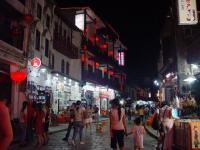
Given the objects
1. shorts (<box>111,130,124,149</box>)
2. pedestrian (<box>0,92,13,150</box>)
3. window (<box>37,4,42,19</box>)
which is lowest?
shorts (<box>111,130,124,149</box>)

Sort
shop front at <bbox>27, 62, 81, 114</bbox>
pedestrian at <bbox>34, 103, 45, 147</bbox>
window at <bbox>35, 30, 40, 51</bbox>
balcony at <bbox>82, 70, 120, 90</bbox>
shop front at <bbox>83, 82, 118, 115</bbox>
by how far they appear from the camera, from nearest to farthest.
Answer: pedestrian at <bbox>34, 103, 45, 147</bbox>, shop front at <bbox>27, 62, 81, 114</bbox>, window at <bbox>35, 30, 40, 51</bbox>, balcony at <bbox>82, 70, 120, 90</bbox>, shop front at <bbox>83, 82, 118, 115</bbox>

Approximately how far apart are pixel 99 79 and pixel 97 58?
12.8 ft

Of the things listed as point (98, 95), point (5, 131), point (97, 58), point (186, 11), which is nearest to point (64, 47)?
point (186, 11)

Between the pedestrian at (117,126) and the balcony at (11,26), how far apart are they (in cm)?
1278

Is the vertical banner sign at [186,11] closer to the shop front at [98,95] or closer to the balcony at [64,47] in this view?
the balcony at [64,47]

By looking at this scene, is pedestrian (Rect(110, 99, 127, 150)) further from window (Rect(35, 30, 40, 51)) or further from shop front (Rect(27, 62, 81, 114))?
window (Rect(35, 30, 40, 51))

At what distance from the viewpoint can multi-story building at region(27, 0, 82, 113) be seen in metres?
27.4

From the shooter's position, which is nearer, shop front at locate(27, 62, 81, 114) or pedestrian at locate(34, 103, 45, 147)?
pedestrian at locate(34, 103, 45, 147)

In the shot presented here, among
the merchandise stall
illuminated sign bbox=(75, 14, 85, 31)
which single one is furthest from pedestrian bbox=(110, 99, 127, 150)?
illuminated sign bbox=(75, 14, 85, 31)

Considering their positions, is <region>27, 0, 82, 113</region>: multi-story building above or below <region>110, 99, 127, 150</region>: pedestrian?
above

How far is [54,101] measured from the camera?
3416 centimetres

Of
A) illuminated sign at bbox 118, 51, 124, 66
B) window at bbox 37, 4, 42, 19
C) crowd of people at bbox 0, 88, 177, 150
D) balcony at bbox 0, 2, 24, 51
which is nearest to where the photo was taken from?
crowd of people at bbox 0, 88, 177, 150

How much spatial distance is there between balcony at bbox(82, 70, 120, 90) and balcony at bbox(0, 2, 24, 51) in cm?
2185

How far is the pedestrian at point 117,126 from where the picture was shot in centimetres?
1074
